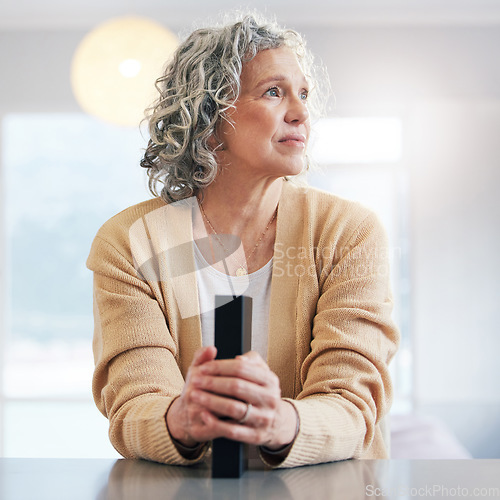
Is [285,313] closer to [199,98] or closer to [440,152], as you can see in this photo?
[199,98]

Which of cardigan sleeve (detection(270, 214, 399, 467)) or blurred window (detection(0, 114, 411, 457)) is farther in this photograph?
blurred window (detection(0, 114, 411, 457))

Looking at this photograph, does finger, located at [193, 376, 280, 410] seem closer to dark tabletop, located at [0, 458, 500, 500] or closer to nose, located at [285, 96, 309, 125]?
dark tabletop, located at [0, 458, 500, 500]

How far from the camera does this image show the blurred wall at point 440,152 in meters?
2.33

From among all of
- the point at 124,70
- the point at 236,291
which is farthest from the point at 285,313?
the point at 124,70

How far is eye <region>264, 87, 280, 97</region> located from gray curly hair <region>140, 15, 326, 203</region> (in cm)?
3

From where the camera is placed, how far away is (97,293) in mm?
640

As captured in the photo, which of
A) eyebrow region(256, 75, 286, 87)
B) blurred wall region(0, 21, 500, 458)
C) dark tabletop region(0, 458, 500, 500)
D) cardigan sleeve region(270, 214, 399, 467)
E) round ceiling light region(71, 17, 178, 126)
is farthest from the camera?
blurred wall region(0, 21, 500, 458)

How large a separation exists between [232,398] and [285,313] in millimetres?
197

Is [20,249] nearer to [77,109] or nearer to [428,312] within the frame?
[77,109]

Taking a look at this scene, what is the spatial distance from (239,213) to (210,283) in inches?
4.0

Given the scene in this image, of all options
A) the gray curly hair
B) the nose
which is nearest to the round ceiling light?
the gray curly hair

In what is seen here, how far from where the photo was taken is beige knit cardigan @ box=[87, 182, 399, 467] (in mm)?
564

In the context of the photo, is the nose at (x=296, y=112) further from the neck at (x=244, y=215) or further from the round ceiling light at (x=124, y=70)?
the round ceiling light at (x=124, y=70)

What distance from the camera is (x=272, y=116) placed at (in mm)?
613
